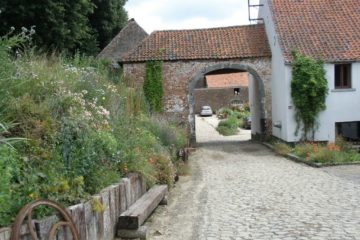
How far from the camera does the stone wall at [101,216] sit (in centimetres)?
498

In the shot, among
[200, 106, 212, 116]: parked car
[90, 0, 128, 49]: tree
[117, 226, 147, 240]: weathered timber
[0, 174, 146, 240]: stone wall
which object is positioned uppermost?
[90, 0, 128, 49]: tree

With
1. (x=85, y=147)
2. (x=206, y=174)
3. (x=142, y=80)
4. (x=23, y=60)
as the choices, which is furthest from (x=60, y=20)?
(x=85, y=147)

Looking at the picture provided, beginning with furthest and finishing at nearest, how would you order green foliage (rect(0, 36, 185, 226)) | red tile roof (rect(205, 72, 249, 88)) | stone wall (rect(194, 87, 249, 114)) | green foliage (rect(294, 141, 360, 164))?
red tile roof (rect(205, 72, 249, 88)), stone wall (rect(194, 87, 249, 114)), green foliage (rect(294, 141, 360, 164)), green foliage (rect(0, 36, 185, 226))

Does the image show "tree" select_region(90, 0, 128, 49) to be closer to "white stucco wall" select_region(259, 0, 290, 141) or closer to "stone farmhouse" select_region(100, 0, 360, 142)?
"stone farmhouse" select_region(100, 0, 360, 142)

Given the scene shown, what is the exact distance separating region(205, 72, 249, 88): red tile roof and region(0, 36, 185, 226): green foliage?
189 feet

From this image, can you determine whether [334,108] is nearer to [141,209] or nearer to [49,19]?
[49,19]

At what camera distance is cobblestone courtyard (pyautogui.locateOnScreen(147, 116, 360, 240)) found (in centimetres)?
794

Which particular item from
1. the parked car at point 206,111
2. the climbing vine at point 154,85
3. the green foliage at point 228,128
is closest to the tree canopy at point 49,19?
the climbing vine at point 154,85

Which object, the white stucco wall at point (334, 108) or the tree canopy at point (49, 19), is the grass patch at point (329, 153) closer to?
the white stucco wall at point (334, 108)

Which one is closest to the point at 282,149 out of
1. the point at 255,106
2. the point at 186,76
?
the point at 186,76

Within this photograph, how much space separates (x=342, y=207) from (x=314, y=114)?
40.9 ft

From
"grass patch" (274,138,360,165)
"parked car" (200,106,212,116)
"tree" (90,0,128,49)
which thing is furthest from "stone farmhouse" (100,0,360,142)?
"parked car" (200,106,212,116)

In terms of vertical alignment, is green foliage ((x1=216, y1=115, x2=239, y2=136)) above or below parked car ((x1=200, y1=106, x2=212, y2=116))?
below

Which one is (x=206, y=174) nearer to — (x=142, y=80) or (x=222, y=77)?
(x=142, y=80)
